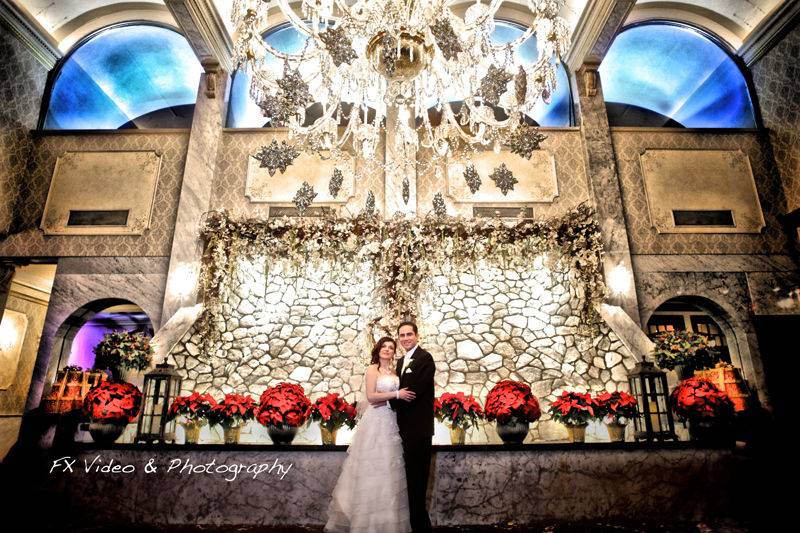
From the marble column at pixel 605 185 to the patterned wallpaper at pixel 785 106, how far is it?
283 centimetres

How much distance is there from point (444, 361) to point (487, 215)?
8.35 ft

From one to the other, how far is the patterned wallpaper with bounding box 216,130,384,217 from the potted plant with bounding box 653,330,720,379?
4.47 m

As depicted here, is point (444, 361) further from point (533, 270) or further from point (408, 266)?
point (533, 270)

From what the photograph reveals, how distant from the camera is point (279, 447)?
3881mm

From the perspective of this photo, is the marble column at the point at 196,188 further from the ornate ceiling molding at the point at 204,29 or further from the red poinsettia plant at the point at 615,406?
the red poinsettia plant at the point at 615,406

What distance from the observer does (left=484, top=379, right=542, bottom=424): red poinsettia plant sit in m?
4.15

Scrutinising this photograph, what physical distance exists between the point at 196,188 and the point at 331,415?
5006 mm

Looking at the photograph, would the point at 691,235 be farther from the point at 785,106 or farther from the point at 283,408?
the point at 283,408

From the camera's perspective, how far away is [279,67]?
872cm

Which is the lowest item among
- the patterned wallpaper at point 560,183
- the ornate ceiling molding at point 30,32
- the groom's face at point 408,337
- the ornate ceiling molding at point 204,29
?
the groom's face at point 408,337

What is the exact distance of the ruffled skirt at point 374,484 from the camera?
3021 millimetres

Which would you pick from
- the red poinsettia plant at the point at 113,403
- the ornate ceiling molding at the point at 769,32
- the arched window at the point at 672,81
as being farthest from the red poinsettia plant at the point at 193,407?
the ornate ceiling molding at the point at 769,32

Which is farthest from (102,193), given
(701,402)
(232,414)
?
(701,402)

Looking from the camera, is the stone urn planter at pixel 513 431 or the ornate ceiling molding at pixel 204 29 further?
the ornate ceiling molding at pixel 204 29
